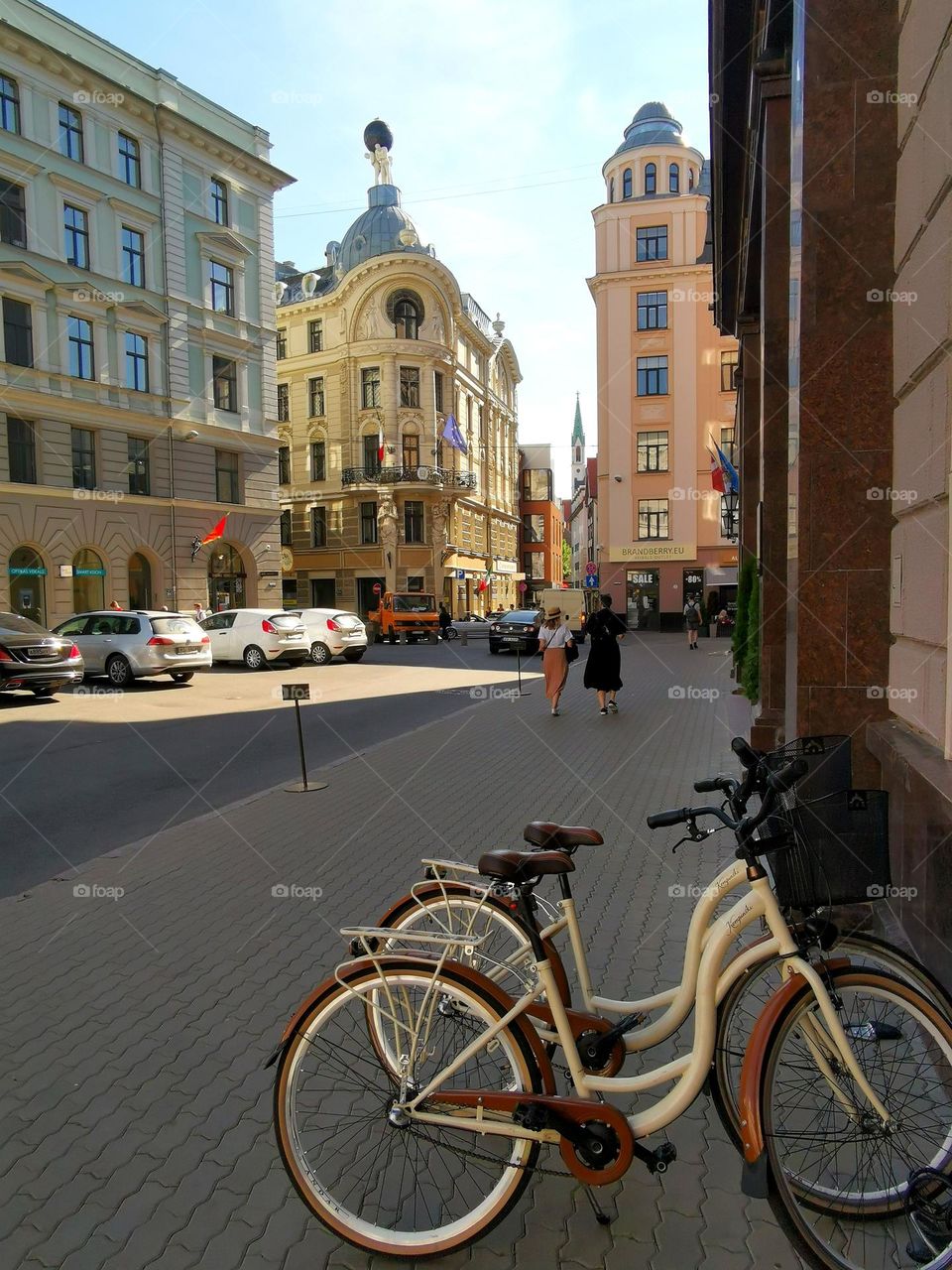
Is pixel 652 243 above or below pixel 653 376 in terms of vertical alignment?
above

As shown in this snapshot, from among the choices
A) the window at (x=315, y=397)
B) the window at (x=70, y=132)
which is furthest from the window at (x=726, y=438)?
the window at (x=70, y=132)

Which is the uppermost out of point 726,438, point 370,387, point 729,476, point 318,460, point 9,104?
point 9,104

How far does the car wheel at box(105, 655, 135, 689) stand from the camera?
58.2ft

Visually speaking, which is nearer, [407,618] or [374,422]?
[407,618]

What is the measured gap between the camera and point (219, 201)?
110ft

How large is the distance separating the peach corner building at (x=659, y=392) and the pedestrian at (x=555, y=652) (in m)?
31.8

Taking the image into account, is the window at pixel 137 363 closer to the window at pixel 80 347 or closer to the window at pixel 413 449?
the window at pixel 80 347

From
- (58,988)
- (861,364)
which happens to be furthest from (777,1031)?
(861,364)

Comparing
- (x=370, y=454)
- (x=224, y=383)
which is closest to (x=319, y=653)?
(x=224, y=383)

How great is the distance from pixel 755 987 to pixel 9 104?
32.6 m

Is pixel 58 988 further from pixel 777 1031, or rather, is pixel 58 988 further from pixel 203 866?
pixel 777 1031

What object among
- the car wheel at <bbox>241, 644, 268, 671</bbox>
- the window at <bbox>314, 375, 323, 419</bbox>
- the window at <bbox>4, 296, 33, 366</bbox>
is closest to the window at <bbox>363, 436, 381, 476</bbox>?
the window at <bbox>314, 375, 323, 419</bbox>

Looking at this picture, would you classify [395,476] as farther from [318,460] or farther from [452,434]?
[452,434]

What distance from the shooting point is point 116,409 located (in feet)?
96.1
